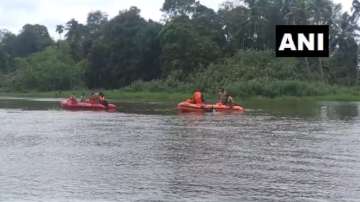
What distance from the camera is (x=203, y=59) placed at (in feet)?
205

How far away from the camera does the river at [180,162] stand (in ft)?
33.2

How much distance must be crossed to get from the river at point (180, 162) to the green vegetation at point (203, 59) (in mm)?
30567

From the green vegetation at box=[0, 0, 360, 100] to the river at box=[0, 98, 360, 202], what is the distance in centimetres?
3057

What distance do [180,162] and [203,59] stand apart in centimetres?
4937

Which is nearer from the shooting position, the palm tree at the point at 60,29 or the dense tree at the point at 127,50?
the dense tree at the point at 127,50

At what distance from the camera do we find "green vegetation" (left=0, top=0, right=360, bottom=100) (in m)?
55.5

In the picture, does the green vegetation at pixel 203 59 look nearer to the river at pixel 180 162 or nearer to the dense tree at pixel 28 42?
the dense tree at pixel 28 42

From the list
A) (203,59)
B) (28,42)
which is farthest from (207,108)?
(28,42)

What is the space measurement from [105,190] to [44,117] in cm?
1793

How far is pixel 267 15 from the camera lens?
63.3 m

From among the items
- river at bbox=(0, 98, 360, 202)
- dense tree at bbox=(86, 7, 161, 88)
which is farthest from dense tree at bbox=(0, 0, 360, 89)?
river at bbox=(0, 98, 360, 202)

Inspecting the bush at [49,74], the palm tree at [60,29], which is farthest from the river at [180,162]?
the palm tree at [60,29]

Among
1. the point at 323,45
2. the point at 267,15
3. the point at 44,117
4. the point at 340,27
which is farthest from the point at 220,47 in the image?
the point at 323,45

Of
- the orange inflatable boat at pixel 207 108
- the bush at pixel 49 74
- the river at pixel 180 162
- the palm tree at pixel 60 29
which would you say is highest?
the palm tree at pixel 60 29
